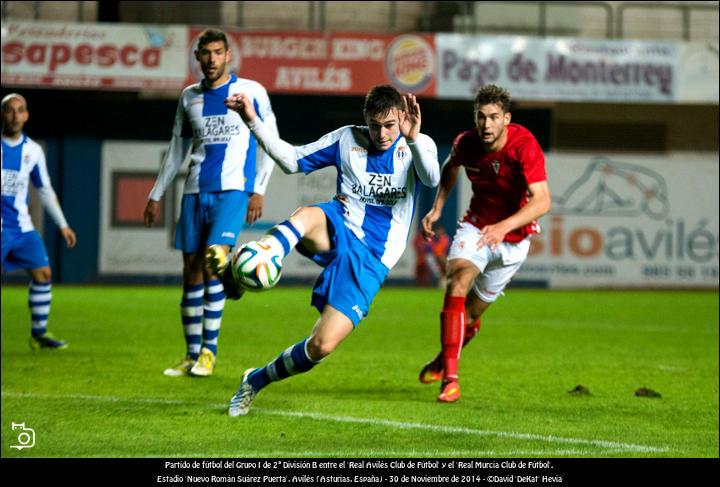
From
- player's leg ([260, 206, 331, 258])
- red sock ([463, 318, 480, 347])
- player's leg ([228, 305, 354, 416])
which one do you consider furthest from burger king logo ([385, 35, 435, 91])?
player's leg ([260, 206, 331, 258])

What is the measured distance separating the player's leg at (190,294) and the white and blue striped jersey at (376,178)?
93.6 inches

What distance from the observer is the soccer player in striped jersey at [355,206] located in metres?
3.81

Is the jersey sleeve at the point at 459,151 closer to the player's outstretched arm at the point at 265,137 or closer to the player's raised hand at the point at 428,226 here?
the player's raised hand at the point at 428,226

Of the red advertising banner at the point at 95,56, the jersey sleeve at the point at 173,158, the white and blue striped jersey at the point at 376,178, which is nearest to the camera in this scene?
the white and blue striped jersey at the point at 376,178

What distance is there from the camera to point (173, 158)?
5.12m

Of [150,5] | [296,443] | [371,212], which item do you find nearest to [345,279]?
[371,212]

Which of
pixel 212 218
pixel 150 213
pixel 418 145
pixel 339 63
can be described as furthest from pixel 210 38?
pixel 339 63

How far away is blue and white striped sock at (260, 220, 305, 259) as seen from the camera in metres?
3.88

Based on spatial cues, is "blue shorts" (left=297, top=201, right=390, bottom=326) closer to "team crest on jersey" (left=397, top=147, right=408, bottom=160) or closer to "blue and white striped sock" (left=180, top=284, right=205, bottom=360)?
"team crest on jersey" (left=397, top=147, right=408, bottom=160)

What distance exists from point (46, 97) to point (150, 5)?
3568 millimetres

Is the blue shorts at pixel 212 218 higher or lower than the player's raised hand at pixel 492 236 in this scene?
higher

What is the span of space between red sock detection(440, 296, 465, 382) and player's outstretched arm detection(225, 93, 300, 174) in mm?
2806

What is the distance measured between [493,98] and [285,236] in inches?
57.7

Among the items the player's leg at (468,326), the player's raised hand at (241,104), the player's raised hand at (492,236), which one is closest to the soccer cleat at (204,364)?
the player's leg at (468,326)
